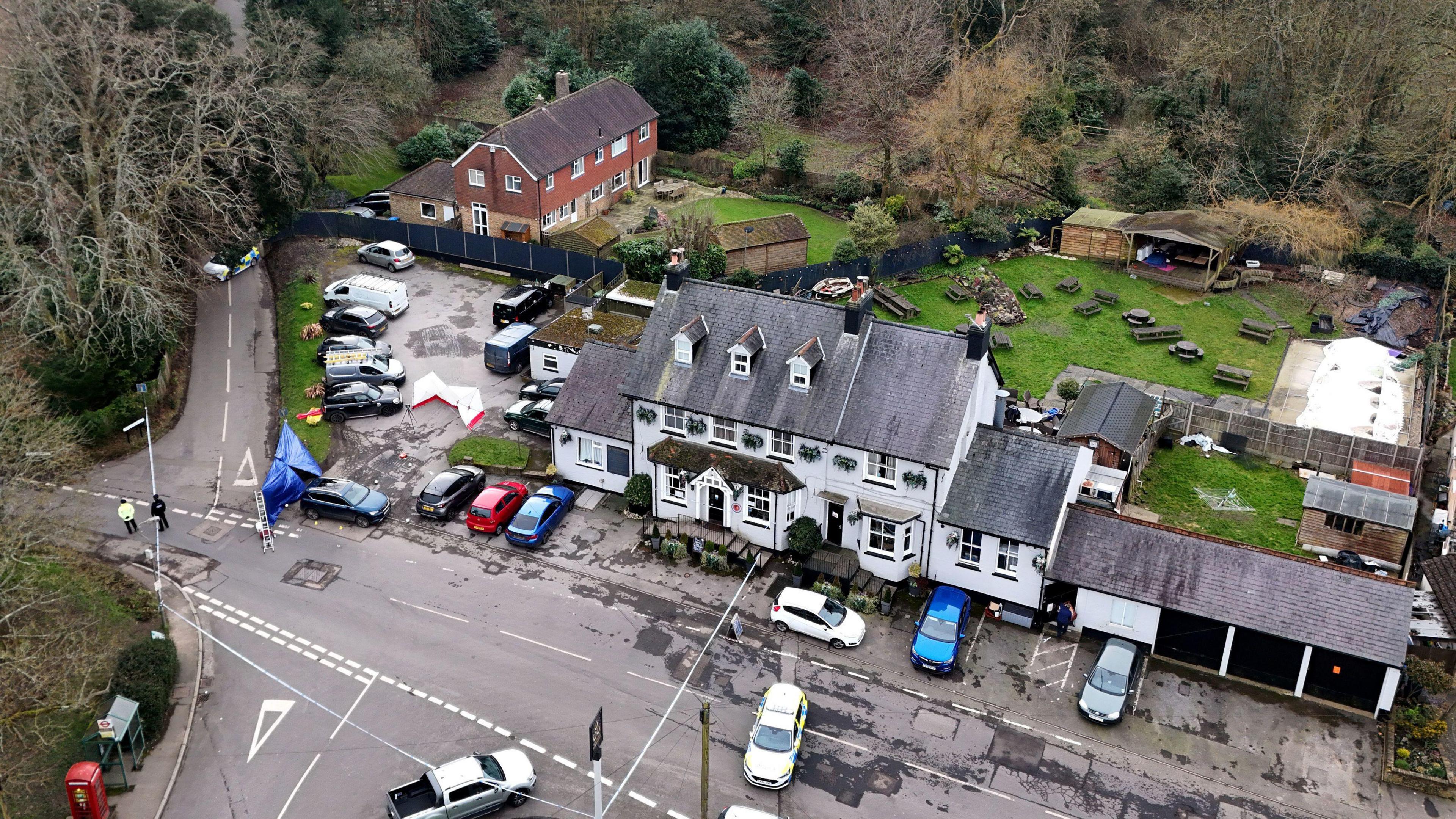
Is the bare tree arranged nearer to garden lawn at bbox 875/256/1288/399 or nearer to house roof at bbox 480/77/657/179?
garden lawn at bbox 875/256/1288/399

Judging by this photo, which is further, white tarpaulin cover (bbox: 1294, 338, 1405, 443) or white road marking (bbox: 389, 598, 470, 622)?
white tarpaulin cover (bbox: 1294, 338, 1405, 443)

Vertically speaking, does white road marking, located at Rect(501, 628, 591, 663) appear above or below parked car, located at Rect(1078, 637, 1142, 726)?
below

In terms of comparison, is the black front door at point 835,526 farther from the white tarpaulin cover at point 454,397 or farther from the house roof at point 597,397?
the white tarpaulin cover at point 454,397

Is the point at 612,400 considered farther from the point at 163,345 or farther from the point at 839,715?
the point at 163,345

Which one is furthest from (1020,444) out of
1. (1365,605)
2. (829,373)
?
(1365,605)

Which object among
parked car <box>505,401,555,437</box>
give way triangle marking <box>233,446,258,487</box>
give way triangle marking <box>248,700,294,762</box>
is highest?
parked car <box>505,401,555,437</box>

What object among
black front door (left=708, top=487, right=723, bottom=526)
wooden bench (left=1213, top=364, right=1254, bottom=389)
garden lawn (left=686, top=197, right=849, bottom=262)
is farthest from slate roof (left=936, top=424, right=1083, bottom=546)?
garden lawn (left=686, top=197, right=849, bottom=262)

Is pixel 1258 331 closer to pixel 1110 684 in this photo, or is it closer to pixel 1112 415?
pixel 1112 415
